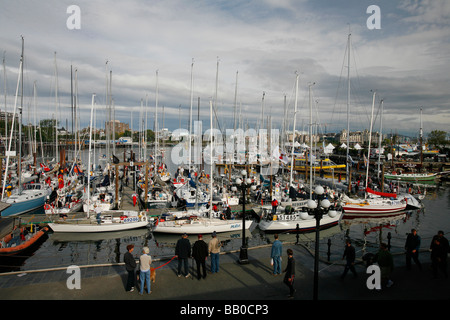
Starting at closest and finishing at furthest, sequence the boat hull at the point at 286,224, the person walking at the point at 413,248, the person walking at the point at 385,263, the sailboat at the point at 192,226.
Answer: the person walking at the point at 385,263 < the person walking at the point at 413,248 < the sailboat at the point at 192,226 < the boat hull at the point at 286,224

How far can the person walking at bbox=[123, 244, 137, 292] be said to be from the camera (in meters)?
8.17

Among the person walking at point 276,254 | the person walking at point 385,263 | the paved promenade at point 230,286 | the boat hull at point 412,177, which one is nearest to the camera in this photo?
the paved promenade at point 230,286

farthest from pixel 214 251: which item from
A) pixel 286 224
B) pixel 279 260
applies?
Answer: pixel 286 224

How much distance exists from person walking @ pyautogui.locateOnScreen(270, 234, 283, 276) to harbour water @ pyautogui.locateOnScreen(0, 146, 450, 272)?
4.66m

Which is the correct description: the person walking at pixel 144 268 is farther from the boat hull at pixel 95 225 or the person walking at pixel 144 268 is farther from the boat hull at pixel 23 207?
the boat hull at pixel 23 207

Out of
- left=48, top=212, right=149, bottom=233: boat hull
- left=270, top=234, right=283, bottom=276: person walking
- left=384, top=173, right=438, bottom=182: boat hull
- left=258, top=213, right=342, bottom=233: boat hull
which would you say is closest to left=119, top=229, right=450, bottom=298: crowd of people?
left=270, top=234, right=283, bottom=276: person walking

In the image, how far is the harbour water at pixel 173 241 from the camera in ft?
52.0

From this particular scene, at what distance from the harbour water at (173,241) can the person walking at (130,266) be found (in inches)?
110

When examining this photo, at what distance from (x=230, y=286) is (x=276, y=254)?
1.94 meters

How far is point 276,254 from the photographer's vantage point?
943cm

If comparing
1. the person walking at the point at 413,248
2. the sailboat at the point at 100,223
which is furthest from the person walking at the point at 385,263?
the sailboat at the point at 100,223

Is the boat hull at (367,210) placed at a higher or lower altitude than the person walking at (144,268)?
lower
